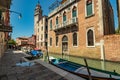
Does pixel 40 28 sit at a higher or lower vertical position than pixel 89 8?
higher

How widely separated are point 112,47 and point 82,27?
5446mm

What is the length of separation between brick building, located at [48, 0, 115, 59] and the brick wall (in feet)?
2.71

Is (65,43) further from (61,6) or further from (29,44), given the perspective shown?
(29,44)

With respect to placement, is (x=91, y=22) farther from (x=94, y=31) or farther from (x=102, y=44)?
(x=102, y=44)

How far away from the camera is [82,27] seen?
55.4ft

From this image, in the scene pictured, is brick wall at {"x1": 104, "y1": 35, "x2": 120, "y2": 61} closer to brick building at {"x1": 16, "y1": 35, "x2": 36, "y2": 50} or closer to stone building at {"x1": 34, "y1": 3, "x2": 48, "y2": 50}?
brick building at {"x1": 16, "y1": 35, "x2": 36, "y2": 50}

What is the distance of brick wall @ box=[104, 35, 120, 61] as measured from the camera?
12055 mm

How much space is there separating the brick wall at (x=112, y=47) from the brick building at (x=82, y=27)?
827 mm

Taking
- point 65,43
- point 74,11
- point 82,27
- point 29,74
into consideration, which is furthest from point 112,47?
point 65,43

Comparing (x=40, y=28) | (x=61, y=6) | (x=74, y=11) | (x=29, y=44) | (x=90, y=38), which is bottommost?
(x=29, y=44)

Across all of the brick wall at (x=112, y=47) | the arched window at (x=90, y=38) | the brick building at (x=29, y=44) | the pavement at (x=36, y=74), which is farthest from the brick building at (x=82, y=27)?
the brick building at (x=29, y=44)

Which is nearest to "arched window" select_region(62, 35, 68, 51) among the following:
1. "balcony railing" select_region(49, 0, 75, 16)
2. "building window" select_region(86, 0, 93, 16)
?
"balcony railing" select_region(49, 0, 75, 16)

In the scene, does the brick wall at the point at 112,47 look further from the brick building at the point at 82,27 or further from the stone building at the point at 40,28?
the stone building at the point at 40,28

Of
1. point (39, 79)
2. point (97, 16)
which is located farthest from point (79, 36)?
point (39, 79)
